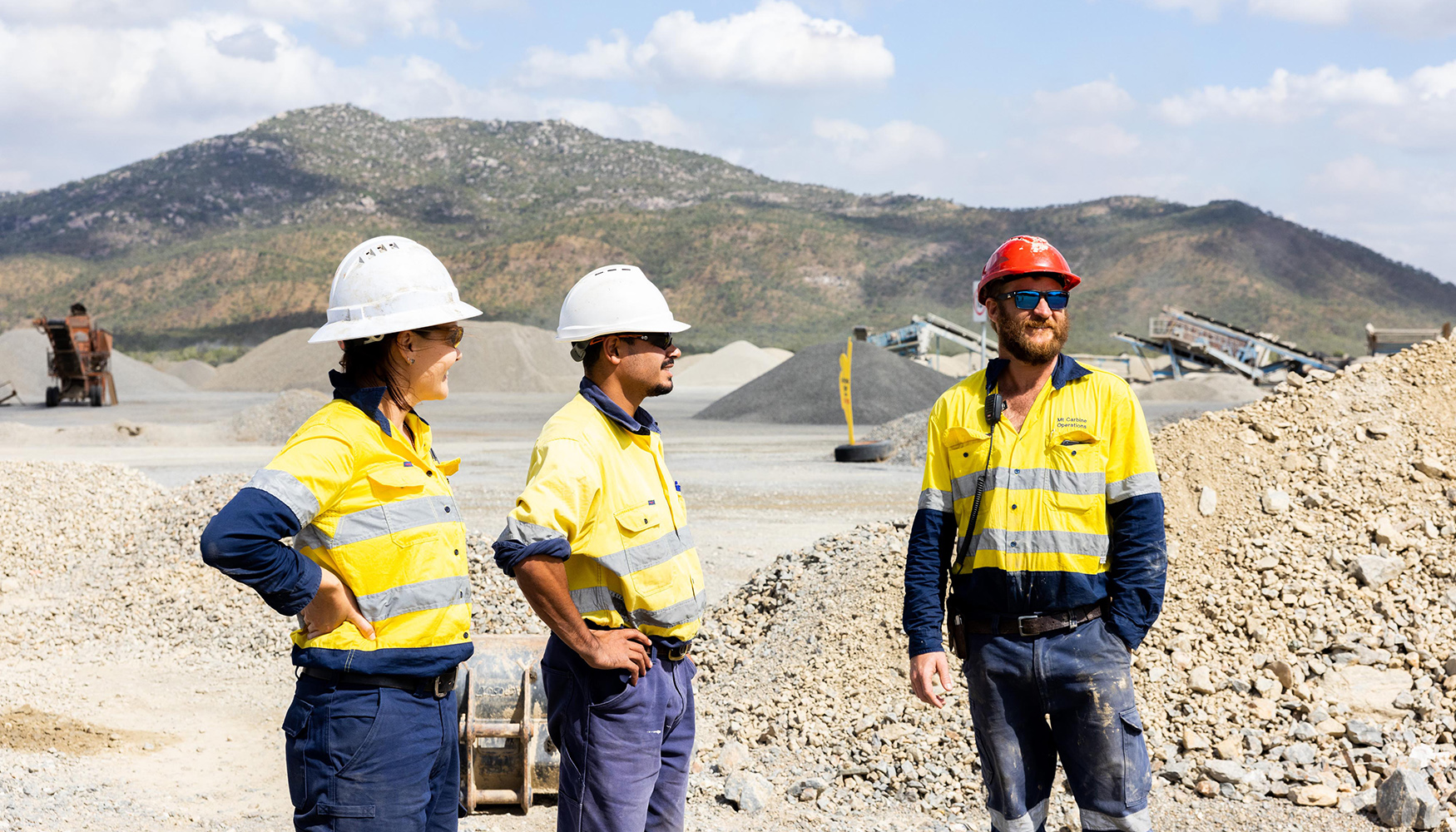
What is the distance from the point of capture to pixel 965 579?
9.26ft

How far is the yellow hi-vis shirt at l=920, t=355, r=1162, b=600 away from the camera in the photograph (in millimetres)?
2693

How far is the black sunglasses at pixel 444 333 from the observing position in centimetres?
256

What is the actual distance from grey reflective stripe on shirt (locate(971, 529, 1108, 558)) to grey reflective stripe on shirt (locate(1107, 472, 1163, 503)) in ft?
0.35

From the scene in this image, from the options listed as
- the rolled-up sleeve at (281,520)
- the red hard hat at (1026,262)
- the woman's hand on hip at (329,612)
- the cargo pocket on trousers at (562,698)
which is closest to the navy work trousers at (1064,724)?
the red hard hat at (1026,262)

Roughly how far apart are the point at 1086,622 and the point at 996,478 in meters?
0.41

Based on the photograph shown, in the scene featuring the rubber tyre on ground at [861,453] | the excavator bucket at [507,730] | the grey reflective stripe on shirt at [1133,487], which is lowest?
the rubber tyre on ground at [861,453]

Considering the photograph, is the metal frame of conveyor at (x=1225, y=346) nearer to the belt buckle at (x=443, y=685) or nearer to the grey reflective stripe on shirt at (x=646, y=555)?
the grey reflective stripe on shirt at (x=646, y=555)

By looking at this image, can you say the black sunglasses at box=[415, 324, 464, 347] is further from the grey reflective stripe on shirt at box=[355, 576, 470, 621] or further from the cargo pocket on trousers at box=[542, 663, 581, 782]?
the cargo pocket on trousers at box=[542, 663, 581, 782]

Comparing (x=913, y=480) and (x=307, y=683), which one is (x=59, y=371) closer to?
(x=913, y=480)

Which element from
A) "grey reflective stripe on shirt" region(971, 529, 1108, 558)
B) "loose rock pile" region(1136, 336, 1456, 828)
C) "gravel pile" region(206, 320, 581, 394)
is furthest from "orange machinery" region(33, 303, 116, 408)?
"grey reflective stripe on shirt" region(971, 529, 1108, 558)

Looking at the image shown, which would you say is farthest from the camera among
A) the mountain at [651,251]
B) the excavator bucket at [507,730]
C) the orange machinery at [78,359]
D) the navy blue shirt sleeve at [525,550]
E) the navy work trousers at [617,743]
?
the mountain at [651,251]

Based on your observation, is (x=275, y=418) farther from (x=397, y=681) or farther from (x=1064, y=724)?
(x=1064, y=724)

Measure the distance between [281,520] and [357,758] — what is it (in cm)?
51

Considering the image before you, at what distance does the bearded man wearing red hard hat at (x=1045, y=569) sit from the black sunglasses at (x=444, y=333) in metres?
1.17
